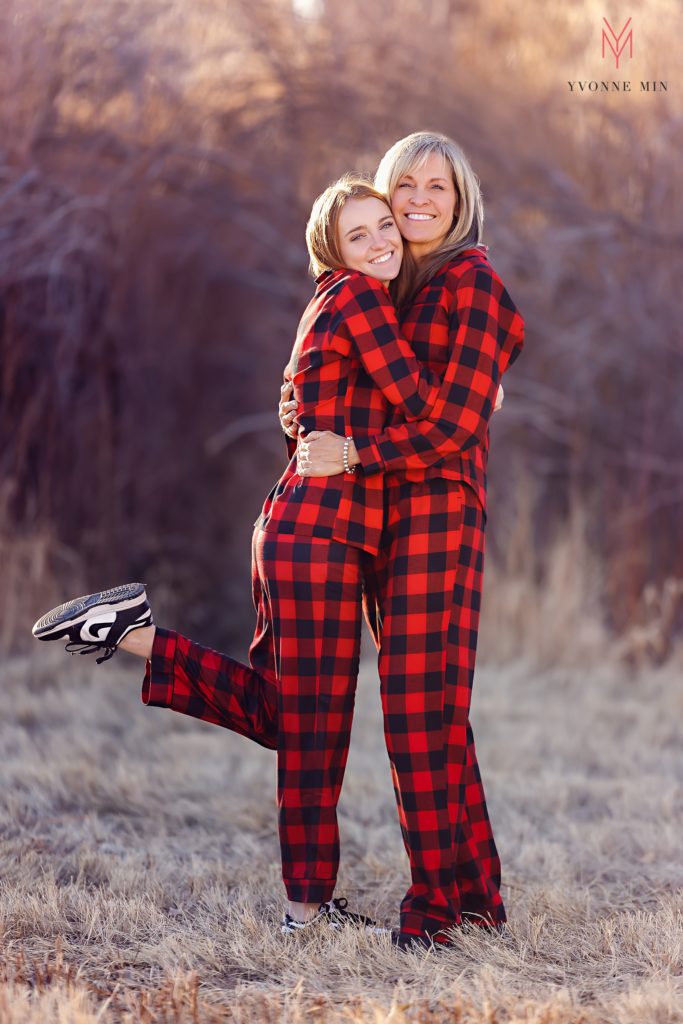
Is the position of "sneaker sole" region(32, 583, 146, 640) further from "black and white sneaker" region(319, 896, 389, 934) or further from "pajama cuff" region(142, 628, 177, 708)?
"black and white sneaker" region(319, 896, 389, 934)

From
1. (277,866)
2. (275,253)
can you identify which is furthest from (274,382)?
Result: (277,866)

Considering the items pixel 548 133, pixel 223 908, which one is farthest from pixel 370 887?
pixel 548 133

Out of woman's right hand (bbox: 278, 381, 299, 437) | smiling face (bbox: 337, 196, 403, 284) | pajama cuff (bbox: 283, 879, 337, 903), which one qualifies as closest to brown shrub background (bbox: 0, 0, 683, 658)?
woman's right hand (bbox: 278, 381, 299, 437)

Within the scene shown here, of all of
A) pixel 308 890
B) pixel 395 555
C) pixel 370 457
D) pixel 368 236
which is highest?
pixel 368 236

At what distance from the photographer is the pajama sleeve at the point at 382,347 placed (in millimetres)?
2689

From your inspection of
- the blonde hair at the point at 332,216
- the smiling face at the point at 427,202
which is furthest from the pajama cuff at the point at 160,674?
the smiling face at the point at 427,202

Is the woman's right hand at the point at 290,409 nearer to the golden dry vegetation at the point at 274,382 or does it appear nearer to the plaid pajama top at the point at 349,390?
the plaid pajama top at the point at 349,390

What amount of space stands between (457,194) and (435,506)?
0.78 meters

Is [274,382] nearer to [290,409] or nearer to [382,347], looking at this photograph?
[290,409]

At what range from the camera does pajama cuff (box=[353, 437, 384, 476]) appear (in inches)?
107

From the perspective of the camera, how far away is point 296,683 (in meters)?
2.82

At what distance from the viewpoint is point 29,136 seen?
5551 millimetres

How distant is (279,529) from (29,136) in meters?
3.59

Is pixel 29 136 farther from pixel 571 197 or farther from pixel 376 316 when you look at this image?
pixel 376 316
